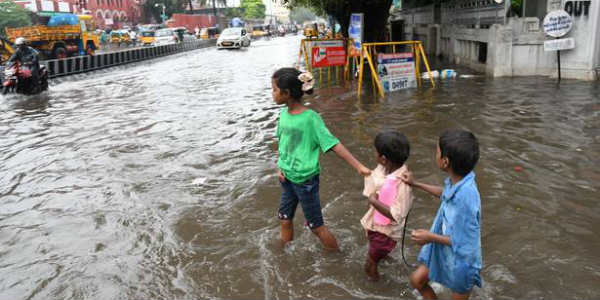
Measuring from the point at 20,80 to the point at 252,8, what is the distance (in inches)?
4297

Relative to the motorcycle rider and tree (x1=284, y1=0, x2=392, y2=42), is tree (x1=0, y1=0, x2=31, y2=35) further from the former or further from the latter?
→ tree (x1=284, y1=0, x2=392, y2=42)

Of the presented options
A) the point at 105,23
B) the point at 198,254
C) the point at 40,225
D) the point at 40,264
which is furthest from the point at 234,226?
the point at 105,23

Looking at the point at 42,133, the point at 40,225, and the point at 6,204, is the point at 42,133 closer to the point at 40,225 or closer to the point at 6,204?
the point at 6,204

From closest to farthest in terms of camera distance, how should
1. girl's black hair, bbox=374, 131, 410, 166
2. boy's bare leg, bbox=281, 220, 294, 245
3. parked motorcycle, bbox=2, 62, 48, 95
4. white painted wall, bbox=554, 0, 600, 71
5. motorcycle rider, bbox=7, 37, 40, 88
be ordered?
girl's black hair, bbox=374, 131, 410, 166 → boy's bare leg, bbox=281, 220, 294, 245 → white painted wall, bbox=554, 0, 600, 71 → parked motorcycle, bbox=2, 62, 48, 95 → motorcycle rider, bbox=7, 37, 40, 88

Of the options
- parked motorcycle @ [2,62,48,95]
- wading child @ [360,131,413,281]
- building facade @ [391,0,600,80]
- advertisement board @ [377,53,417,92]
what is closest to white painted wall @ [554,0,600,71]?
building facade @ [391,0,600,80]

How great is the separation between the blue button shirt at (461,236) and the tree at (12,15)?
5096 centimetres

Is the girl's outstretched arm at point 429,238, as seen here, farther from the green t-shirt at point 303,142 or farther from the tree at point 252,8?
the tree at point 252,8

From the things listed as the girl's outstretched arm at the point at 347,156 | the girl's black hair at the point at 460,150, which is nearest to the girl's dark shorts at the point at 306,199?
the girl's outstretched arm at the point at 347,156

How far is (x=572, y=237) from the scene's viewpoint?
3.91 m

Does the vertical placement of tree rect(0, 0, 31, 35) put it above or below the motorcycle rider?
above

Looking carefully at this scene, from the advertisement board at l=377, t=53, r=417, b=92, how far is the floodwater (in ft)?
2.99

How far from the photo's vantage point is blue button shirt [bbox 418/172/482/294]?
234cm

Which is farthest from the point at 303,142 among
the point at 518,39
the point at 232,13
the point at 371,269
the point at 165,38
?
the point at 232,13

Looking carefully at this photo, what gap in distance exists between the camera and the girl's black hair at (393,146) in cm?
269
